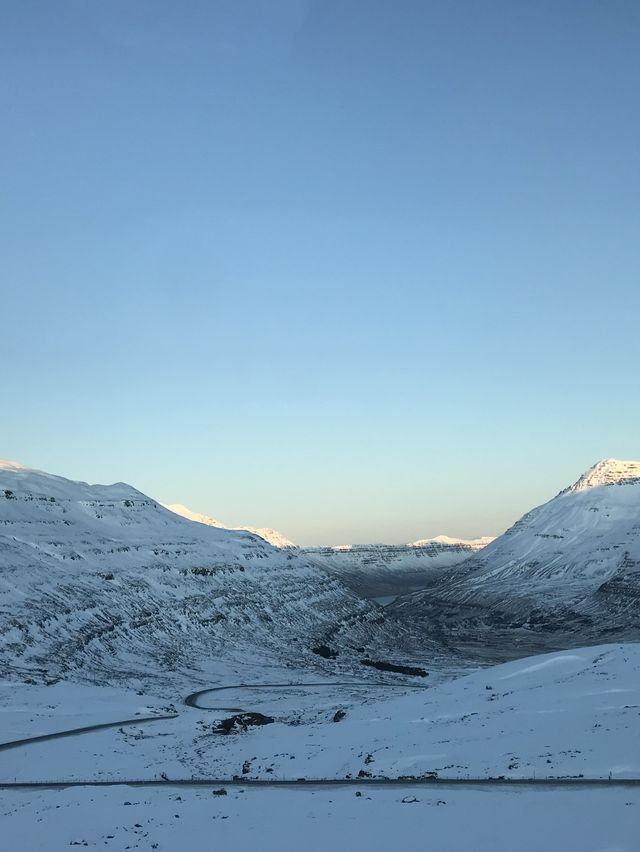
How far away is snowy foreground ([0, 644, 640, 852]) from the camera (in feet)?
74.2

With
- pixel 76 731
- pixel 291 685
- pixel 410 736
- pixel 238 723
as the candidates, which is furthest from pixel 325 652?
pixel 410 736

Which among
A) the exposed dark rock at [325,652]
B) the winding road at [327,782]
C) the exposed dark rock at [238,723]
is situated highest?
the winding road at [327,782]

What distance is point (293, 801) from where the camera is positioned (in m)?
26.9

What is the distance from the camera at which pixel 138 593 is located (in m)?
127

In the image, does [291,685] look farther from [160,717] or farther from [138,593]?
[138,593]

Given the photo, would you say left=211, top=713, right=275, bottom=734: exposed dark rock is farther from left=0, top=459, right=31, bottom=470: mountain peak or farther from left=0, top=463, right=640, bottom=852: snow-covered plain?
left=0, top=459, right=31, bottom=470: mountain peak

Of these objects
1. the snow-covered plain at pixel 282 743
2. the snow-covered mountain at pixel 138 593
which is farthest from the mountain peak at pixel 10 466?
the snow-covered plain at pixel 282 743

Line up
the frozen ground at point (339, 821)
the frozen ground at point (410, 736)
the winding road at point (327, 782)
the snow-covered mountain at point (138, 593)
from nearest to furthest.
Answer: the frozen ground at point (339, 821) → the winding road at point (327, 782) → the frozen ground at point (410, 736) → the snow-covered mountain at point (138, 593)

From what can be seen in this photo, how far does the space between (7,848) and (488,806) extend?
56.6 ft

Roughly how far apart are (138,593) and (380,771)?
339 feet

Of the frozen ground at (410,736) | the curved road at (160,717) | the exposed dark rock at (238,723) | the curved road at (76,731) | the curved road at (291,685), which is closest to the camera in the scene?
the frozen ground at (410,736)

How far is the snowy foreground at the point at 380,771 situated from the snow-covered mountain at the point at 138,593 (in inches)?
1629

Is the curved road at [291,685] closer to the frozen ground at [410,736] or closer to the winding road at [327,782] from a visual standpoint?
the frozen ground at [410,736]

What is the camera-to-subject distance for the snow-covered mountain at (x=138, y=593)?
320 feet
